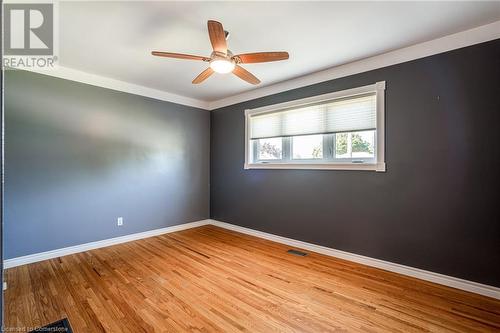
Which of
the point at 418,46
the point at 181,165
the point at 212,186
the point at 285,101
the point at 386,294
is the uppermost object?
the point at 418,46

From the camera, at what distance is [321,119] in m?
3.51

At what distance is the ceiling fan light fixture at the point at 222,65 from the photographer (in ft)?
7.56

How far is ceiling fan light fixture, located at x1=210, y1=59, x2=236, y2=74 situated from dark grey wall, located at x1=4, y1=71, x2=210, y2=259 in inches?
89.6

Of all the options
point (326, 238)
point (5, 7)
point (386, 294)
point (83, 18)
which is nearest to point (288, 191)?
point (326, 238)

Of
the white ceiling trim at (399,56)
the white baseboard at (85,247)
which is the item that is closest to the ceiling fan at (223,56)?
the white ceiling trim at (399,56)

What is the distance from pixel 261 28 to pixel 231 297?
8.69ft

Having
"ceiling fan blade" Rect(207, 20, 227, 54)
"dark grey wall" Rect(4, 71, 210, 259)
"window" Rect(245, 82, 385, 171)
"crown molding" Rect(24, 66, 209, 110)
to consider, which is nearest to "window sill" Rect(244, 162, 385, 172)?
"window" Rect(245, 82, 385, 171)

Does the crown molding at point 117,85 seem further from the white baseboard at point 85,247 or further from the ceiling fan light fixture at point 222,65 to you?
the white baseboard at point 85,247

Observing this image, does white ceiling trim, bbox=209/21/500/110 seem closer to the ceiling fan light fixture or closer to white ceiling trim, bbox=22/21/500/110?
white ceiling trim, bbox=22/21/500/110

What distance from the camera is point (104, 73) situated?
3.53m

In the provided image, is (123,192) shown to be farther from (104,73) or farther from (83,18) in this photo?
(83,18)

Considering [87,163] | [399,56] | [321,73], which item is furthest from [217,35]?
[87,163]

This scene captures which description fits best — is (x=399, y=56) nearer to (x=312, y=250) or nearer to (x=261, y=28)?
(x=261, y=28)

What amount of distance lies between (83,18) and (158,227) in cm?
323
